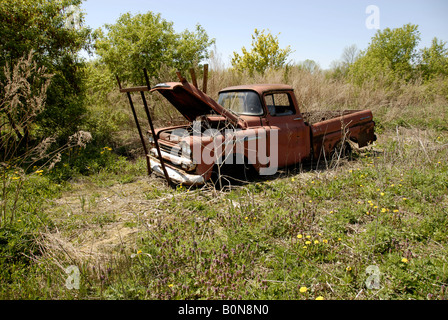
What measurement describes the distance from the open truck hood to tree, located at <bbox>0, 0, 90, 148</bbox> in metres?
3.72

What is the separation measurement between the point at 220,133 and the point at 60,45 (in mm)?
5918

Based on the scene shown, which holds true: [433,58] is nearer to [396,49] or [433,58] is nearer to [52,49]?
[396,49]

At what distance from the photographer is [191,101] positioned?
500cm

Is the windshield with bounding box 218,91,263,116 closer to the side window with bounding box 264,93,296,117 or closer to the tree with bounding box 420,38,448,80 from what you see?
the side window with bounding box 264,93,296,117

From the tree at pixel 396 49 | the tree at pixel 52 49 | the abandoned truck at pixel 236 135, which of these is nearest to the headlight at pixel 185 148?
the abandoned truck at pixel 236 135

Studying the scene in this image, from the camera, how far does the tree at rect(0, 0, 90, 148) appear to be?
657cm

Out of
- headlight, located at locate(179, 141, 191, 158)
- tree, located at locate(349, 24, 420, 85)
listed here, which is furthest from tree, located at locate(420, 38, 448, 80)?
headlight, located at locate(179, 141, 191, 158)

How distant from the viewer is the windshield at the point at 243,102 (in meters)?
5.09

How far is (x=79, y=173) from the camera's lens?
19.1 feet

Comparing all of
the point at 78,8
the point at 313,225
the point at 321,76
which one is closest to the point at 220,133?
the point at 313,225

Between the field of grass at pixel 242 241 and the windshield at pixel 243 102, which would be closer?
the field of grass at pixel 242 241

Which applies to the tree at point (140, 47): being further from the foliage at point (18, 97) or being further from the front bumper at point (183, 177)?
the front bumper at point (183, 177)
